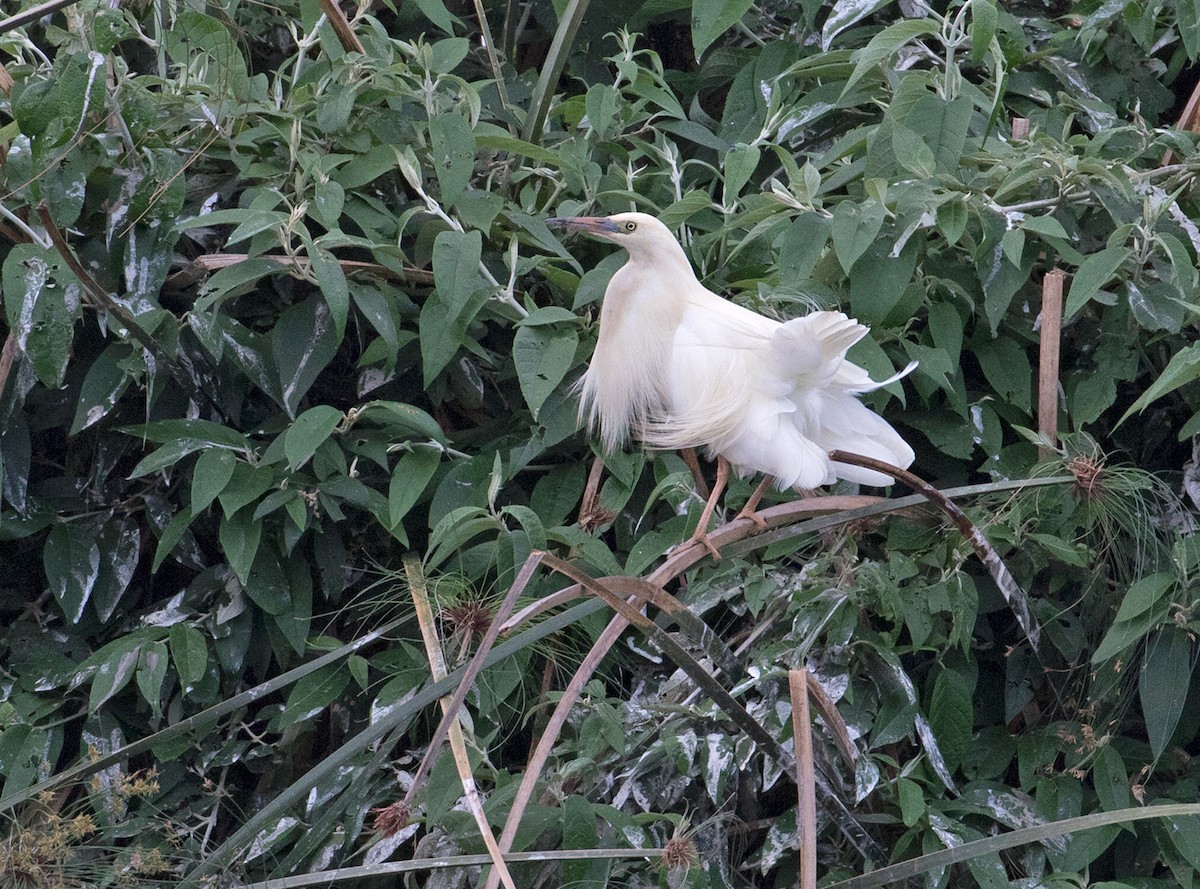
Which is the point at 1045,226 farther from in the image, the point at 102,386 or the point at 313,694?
the point at 102,386

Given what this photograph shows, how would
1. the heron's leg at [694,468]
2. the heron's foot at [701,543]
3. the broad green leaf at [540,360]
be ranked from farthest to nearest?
the heron's leg at [694,468]
the broad green leaf at [540,360]
the heron's foot at [701,543]

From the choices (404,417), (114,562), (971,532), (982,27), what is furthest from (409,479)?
(982,27)

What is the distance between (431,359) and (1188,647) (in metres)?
1.03

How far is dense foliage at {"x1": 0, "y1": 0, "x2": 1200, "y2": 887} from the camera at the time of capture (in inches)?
63.3

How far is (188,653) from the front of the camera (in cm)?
173

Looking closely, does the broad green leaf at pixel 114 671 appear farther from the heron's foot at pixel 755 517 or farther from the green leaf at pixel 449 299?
the heron's foot at pixel 755 517

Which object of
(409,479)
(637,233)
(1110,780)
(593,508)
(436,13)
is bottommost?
(1110,780)

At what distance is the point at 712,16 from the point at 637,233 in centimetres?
38

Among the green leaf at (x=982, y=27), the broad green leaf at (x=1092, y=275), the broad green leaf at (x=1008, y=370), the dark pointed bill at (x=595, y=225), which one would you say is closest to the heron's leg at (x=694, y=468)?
the dark pointed bill at (x=595, y=225)

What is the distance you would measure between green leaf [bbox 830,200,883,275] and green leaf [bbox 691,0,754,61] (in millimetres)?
338

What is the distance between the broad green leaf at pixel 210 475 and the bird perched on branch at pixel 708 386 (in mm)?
482

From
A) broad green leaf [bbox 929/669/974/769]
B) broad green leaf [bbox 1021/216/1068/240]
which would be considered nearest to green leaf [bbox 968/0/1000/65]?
broad green leaf [bbox 1021/216/1068/240]

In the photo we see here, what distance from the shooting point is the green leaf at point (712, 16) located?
1852 millimetres

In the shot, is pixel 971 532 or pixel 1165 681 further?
pixel 1165 681
